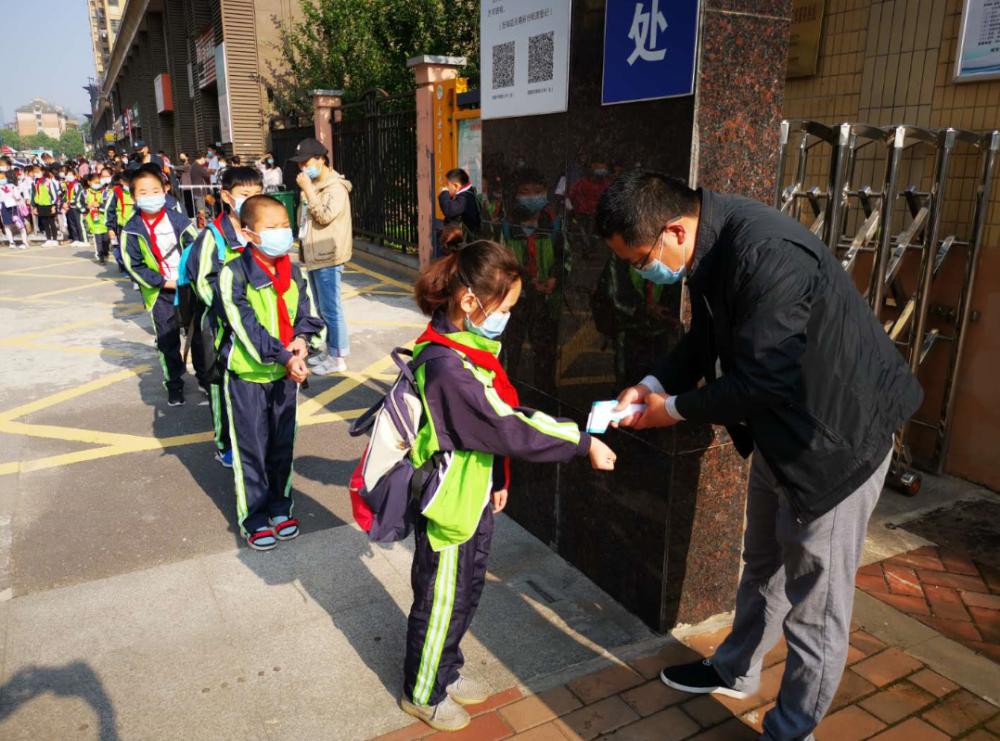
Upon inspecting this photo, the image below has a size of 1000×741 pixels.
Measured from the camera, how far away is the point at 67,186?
1831 centimetres

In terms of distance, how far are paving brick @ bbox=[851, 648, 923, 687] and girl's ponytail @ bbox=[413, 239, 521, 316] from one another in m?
2.03

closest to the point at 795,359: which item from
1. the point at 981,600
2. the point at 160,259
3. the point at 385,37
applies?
the point at 981,600

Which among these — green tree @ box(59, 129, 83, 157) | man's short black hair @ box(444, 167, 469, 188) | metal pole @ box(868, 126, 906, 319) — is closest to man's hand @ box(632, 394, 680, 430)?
metal pole @ box(868, 126, 906, 319)

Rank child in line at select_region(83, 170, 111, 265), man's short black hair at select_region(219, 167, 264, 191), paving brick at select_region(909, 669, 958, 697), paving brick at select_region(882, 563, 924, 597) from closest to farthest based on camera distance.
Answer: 1. paving brick at select_region(909, 669, 958, 697)
2. paving brick at select_region(882, 563, 924, 597)
3. man's short black hair at select_region(219, 167, 264, 191)
4. child in line at select_region(83, 170, 111, 265)

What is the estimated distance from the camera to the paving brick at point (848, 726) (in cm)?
256

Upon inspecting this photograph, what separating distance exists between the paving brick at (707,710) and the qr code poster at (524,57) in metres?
2.44

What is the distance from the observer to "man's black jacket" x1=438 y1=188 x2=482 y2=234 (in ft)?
26.4

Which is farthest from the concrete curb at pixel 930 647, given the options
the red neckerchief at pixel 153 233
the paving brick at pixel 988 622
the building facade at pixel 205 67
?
the building facade at pixel 205 67

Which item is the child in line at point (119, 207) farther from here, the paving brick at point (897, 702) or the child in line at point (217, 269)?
the paving brick at point (897, 702)

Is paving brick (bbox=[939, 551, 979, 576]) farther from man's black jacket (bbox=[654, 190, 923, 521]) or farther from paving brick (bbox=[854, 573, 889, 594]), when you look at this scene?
man's black jacket (bbox=[654, 190, 923, 521])

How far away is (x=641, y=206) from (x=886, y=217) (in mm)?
2715

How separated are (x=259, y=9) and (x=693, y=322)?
20.9 m

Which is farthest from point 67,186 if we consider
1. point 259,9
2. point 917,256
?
point 917,256

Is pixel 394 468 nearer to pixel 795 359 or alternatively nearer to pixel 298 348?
pixel 795 359
